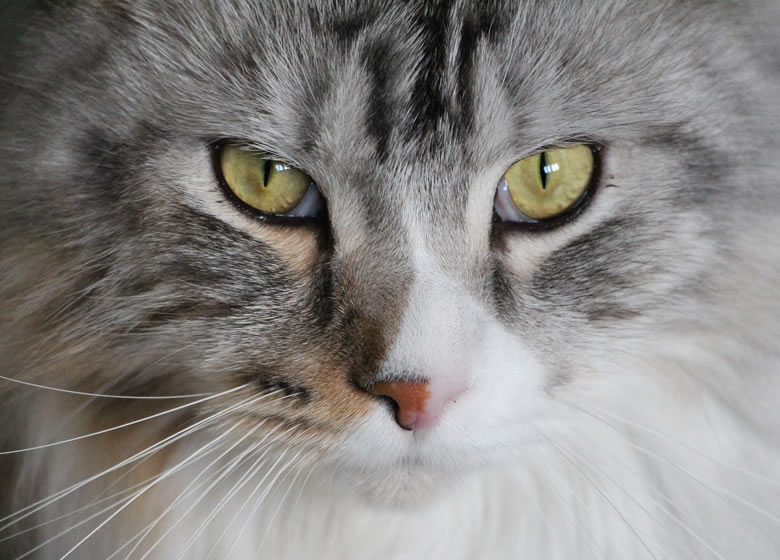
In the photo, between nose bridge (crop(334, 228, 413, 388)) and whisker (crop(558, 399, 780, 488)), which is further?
whisker (crop(558, 399, 780, 488))

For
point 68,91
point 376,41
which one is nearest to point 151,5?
point 68,91

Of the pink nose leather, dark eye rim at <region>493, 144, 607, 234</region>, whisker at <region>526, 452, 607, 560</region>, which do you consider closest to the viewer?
the pink nose leather

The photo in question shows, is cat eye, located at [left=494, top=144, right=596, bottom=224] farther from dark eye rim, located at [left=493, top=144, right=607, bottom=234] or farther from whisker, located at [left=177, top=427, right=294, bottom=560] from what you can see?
whisker, located at [left=177, top=427, right=294, bottom=560]

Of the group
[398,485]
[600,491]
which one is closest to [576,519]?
[600,491]

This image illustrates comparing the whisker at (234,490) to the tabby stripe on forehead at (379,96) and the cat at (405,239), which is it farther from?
the tabby stripe on forehead at (379,96)

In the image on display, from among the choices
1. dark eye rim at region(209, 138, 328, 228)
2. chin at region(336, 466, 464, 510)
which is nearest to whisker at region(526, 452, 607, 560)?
chin at region(336, 466, 464, 510)

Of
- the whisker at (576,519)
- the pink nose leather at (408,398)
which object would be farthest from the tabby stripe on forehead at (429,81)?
the whisker at (576,519)
